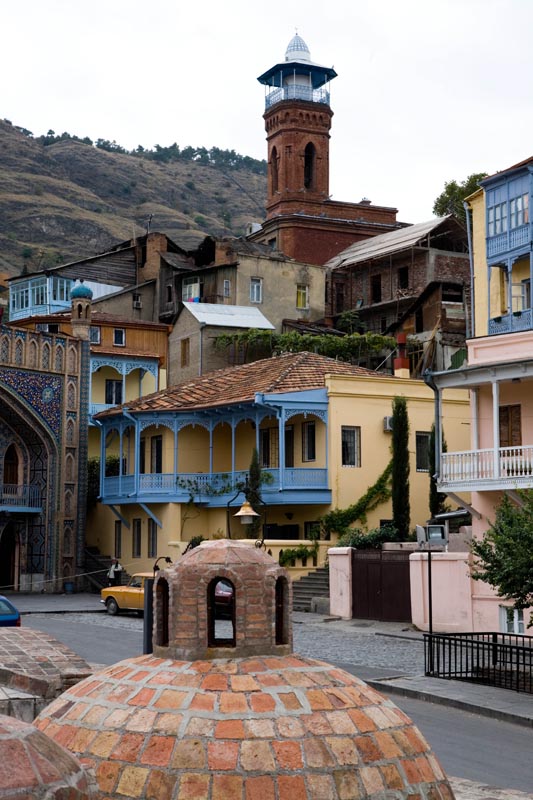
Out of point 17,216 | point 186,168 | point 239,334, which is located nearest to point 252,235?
point 239,334

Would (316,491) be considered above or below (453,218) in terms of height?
below

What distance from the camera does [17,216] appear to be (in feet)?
379

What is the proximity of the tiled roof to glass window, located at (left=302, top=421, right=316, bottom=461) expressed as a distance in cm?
146

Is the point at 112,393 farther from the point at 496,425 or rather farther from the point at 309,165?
the point at 309,165

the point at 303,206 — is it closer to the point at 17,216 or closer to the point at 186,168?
the point at 17,216

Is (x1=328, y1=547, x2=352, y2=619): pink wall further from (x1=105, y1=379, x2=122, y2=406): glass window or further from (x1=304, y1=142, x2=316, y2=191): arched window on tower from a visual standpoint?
(x1=304, y1=142, x2=316, y2=191): arched window on tower

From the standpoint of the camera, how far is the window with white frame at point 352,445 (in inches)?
1501

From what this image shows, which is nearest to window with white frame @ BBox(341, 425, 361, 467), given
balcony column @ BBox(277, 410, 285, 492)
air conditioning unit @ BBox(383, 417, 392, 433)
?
air conditioning unit @ BBox(383, 417, 392, 433)

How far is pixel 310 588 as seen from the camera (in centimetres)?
3309

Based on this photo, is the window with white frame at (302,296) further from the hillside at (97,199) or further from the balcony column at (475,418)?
the hillside at (97,199)

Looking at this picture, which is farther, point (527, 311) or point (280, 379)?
point (280, 379)

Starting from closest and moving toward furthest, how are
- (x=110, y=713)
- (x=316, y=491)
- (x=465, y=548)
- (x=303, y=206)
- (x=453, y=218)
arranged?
(x=110, y=713) < (x=465, y=548) < (x=316, y=491) < (x=453, y=218) < (x=303, y=206)

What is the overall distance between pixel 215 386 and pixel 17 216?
260 ft

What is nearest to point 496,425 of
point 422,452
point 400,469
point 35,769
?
point 400,469
